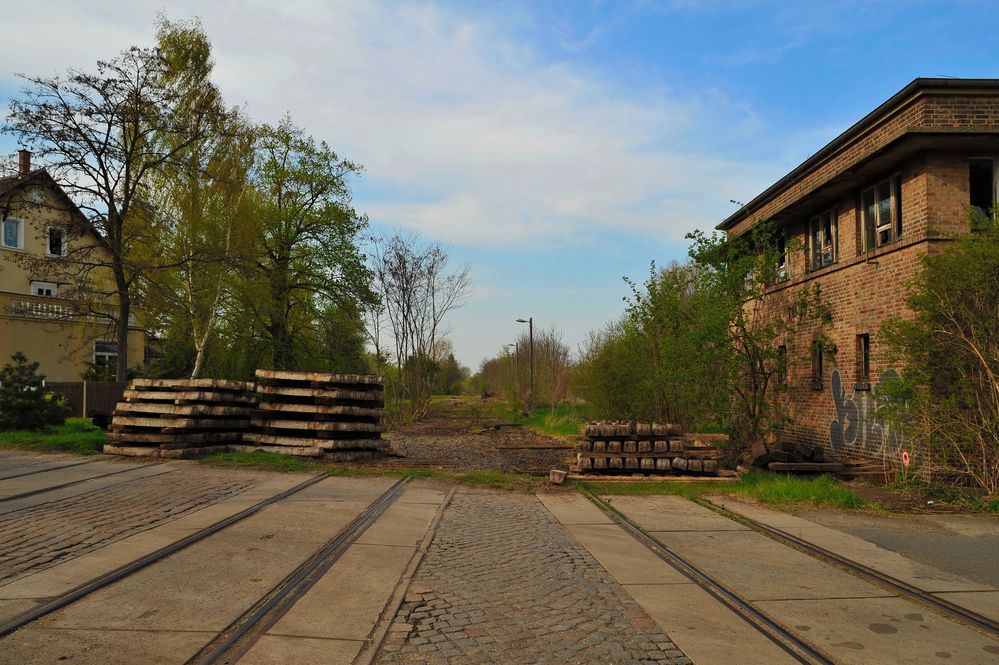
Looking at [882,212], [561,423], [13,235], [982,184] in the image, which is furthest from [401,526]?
[13,235]

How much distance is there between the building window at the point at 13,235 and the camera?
3538cm

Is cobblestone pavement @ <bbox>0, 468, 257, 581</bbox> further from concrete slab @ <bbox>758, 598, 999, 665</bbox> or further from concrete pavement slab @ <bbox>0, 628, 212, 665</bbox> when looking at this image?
concrete slab @ <bbox>758, 598, 999, 665</bbox>

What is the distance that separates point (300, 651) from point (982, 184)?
14307mm

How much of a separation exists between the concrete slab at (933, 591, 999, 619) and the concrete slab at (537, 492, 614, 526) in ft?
13.6

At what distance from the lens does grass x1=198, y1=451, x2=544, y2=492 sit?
12445mm

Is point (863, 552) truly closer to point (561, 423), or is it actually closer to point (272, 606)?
point (272, 606)

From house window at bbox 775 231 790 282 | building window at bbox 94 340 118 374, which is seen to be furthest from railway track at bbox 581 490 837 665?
building window at bbox 94 340 118 374

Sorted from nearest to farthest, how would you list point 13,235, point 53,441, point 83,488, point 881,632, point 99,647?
point 99,647 → point 881,632 → point 83,488 → point 53,441 → point 13,235

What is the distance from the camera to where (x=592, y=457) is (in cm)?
1310

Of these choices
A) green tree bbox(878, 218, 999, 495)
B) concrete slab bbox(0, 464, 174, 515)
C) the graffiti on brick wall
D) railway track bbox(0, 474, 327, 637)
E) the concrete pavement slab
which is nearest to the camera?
the concrete pavement slab

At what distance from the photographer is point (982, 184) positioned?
12.9m

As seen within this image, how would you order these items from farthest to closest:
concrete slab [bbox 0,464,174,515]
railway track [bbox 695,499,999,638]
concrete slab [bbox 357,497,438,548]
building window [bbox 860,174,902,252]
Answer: building window [bbox 860,174,902,252], concrete slab [bbox 0,464,174,515], concrete slab [bbox 357,497,438,548], railway track [bbox 695,499,999,638]

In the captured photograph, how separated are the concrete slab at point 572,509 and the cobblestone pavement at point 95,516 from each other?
4.89 metres

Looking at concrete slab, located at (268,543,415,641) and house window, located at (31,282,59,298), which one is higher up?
house window, located at (31,282,59,298)
